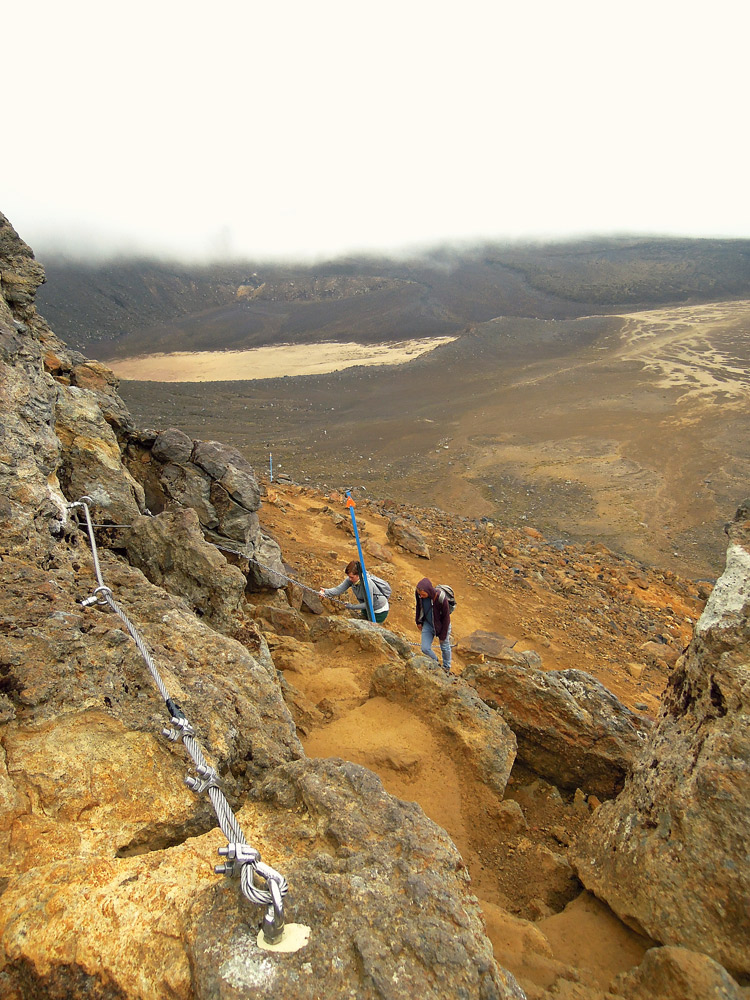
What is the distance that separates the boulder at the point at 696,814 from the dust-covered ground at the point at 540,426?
39.2 ft

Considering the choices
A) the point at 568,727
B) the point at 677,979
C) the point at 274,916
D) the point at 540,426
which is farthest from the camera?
the point at 540,426

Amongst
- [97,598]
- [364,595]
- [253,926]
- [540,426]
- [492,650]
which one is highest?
[97,598]

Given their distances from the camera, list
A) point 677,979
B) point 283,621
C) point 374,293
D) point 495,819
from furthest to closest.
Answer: point 374,293, point 283,621, point 495,819, point 677,979

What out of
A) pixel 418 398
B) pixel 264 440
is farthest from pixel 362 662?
pixel 418 398

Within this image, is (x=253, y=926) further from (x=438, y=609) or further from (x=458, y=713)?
(x=438, y=609)

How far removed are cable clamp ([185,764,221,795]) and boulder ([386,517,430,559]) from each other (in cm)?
824

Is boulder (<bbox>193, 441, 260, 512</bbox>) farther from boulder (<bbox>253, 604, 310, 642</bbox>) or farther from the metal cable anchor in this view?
the metal cable anchor

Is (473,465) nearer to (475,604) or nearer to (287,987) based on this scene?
(475,604)

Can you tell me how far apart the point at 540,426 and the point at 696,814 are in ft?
82.1

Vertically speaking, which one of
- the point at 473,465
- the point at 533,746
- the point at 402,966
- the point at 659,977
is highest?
the point at 402,966

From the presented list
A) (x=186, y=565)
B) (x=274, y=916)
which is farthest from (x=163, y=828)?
(x=186, y=565)

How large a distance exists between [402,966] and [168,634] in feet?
6.06

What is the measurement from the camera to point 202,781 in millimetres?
1814

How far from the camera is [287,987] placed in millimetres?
1288
